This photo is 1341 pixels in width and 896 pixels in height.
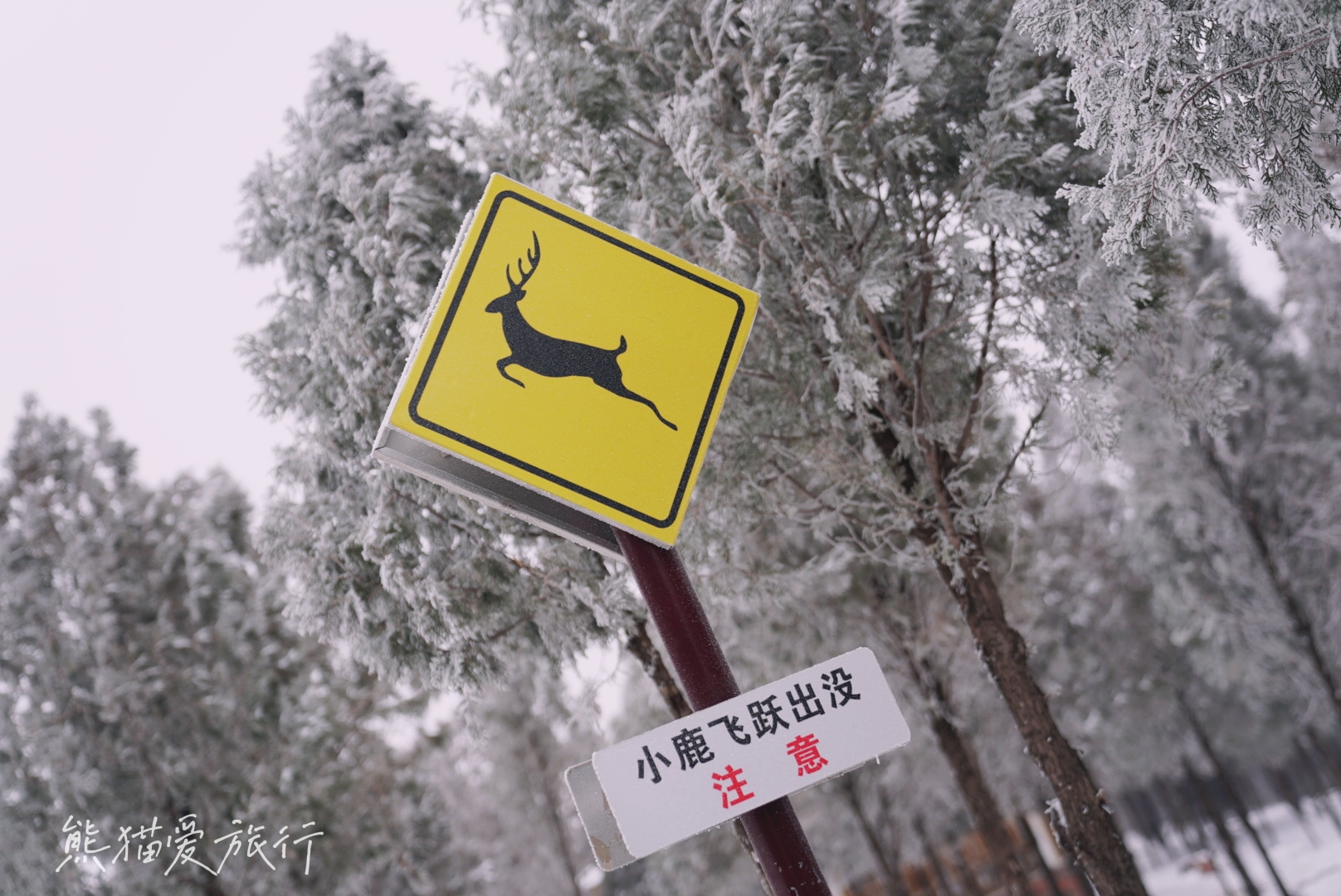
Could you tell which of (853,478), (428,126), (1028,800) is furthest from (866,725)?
(1028,800)

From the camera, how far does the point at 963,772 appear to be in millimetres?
7957

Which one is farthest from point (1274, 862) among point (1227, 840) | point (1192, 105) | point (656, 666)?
point (1192, 105)

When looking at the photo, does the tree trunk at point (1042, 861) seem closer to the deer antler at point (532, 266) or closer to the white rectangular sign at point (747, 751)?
the white rectangular sign at point (747, 751)

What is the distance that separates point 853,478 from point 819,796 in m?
10.4

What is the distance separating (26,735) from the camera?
8758 mm

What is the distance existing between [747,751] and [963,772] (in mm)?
6985

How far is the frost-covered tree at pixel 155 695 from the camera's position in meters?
8.62

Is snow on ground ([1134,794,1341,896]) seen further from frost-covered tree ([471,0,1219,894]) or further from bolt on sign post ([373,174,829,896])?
bolt on sign post ([373,174,829,896])

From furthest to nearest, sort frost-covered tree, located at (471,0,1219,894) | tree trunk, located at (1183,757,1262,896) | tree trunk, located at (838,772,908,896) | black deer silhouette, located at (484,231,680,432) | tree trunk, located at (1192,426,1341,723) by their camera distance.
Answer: tree trunk, located at (1183,757,1262,896) → tree trunk, located at (838,772,908,896) → tree trunk, located at (1192,426,1341,723) → frost-covered tree, located at (471,0,1219,894) → black deer silhouette, located at (484,231,680,432)

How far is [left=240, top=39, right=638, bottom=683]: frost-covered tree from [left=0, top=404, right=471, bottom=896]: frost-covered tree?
109 inches

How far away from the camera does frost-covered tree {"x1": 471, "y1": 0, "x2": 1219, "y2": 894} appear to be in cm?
440

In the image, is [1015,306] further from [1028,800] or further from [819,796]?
[1028,800]

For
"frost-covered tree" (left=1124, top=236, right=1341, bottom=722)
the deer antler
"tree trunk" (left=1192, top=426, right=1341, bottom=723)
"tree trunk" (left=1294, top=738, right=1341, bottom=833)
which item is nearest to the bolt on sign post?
the deer antler

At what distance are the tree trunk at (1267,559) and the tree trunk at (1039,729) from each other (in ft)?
24.9
